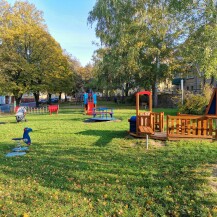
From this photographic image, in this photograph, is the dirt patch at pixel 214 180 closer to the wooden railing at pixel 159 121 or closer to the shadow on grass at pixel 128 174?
the shadow on grass at pixel 128 174

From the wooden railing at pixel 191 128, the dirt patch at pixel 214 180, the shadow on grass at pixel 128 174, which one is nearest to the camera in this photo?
the shadow on grass at pixel 128 174

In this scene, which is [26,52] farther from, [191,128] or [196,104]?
[191,128]

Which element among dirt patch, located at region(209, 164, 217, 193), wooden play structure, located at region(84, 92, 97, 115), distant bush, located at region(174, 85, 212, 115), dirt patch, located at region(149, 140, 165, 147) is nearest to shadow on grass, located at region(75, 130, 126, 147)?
dirt patch, located at region(149, 140, 165, 147)

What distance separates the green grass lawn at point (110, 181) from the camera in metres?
3.64

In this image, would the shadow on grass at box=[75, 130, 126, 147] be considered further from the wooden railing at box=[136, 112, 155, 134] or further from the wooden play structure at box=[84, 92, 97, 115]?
the wooden play structure at box=[84, 92, 97, 115]

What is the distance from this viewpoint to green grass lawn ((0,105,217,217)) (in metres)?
3.64

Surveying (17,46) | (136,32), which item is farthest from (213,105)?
(17,46)

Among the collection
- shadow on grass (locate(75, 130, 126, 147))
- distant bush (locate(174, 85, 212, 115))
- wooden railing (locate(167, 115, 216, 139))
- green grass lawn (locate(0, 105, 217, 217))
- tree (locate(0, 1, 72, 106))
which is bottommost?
green grass lawn (locate(0, 105, 217, 217))

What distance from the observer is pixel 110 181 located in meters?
4.68

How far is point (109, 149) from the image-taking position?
7.29 metres

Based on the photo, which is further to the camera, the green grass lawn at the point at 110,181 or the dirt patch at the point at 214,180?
the dirt patch at the point at 214,180

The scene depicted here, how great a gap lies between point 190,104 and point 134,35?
11435mm

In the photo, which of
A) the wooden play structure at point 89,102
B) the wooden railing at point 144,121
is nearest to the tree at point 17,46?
the wooden play structure at point 89,102

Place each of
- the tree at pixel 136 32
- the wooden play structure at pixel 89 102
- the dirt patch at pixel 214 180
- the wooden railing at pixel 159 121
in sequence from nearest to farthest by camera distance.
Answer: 1. the dirt patch at pixel 214 180
2. the wooden railing at pixel 159 121
3. the wooden play structure at pixel 89 102
4. the tree at pixel 136 32
